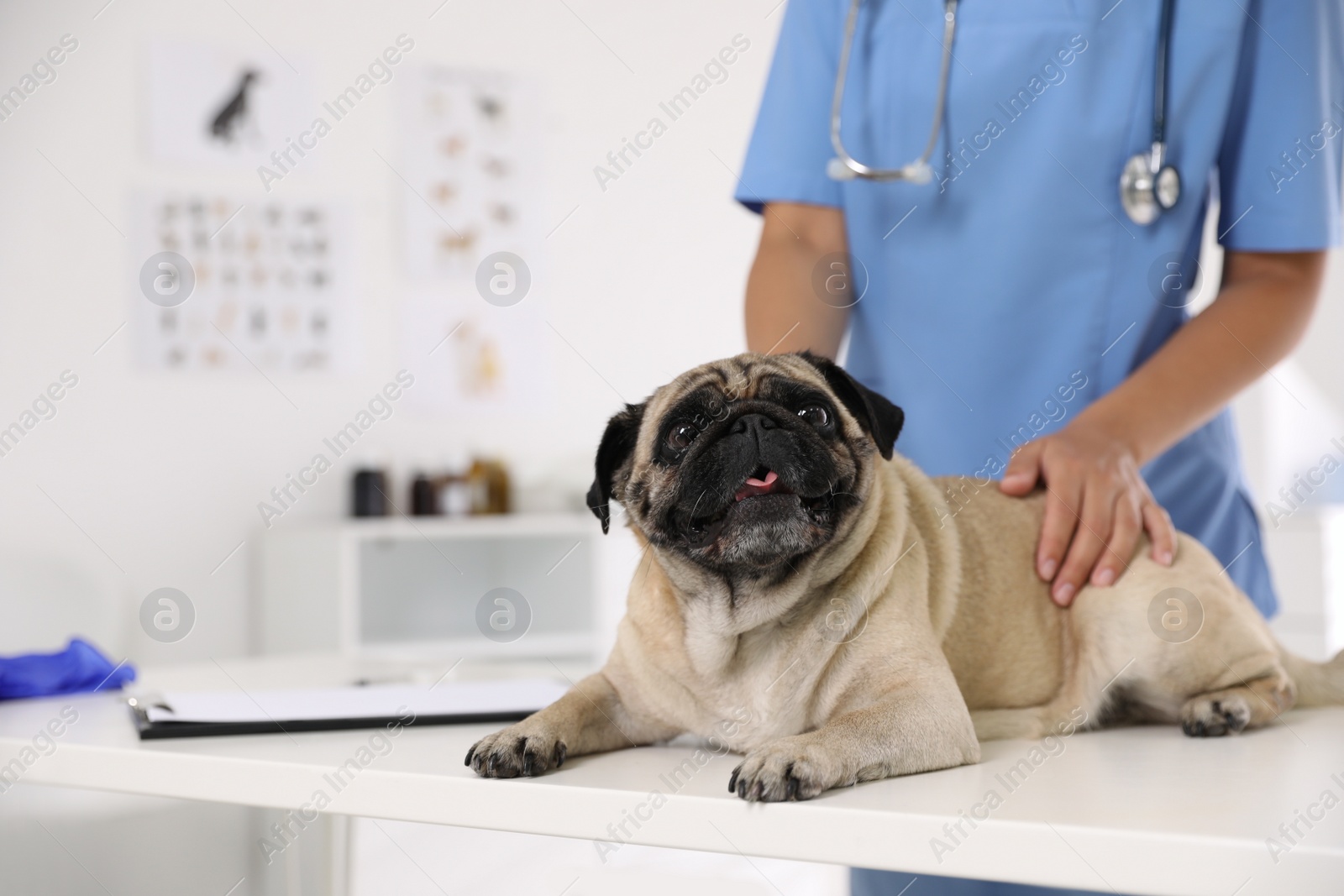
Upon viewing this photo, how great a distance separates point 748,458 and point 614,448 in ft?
0.74

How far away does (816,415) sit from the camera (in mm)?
1213

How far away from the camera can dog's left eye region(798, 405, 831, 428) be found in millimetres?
1209

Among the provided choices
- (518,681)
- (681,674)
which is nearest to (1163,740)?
(681,674)

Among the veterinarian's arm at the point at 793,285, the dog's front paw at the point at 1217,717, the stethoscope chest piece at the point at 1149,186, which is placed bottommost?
the dog's front paw at the point at 1217,717

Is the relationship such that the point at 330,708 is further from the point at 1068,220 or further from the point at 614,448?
the point at 1068,220

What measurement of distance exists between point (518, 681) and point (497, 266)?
3.15 metres

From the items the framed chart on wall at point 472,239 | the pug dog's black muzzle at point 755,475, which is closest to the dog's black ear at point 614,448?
the pug dog's black muzzle at point 755,475

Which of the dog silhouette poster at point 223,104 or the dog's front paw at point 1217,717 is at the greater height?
the dog silhouette poster at point 223,104

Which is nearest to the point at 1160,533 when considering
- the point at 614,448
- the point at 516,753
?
the point at 614,448

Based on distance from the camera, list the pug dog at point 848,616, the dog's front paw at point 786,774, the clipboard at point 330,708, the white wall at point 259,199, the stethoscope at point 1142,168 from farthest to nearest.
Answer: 1. the white wall at point 259,199
2. the stethoscope at point 1142,168
3. the clipboard at point 330,708
4. the pug dog at point 848,616
5. the dog's front paw at point 786,774

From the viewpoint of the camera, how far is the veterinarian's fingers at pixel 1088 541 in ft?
4.33

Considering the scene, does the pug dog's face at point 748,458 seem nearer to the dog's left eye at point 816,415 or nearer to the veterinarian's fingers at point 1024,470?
the dog's left eye at point 816,415

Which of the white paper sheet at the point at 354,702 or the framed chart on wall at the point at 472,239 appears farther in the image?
the framed chart on wall at the point at 472,239

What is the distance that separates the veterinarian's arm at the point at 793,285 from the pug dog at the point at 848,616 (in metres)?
0.26
